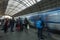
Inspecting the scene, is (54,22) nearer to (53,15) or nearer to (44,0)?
(53,15)

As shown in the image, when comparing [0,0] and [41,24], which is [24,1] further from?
[41,24]

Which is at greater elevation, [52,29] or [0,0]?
[0,0]

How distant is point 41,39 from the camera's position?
37.1 feet

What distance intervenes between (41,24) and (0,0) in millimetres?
33650

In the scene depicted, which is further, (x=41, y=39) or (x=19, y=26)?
(x=19, y=26)

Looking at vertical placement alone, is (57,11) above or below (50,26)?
above

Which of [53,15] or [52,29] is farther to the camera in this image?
[52,29]

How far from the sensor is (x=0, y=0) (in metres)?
42.9

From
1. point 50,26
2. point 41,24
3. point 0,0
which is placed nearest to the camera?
point 41,24

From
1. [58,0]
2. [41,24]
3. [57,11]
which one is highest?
[58,0]

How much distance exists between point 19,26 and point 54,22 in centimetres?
458

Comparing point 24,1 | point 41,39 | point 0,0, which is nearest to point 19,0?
point 24,1

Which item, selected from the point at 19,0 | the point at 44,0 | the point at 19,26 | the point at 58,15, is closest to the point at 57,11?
the point at 58,15

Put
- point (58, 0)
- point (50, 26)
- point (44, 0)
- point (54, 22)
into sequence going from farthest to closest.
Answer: point (44, 0) < point (58, 0) < point (50, 26) < point (54, 22)
